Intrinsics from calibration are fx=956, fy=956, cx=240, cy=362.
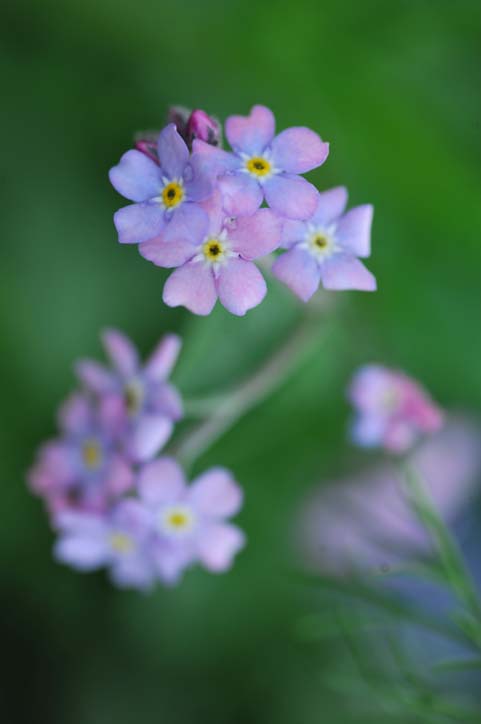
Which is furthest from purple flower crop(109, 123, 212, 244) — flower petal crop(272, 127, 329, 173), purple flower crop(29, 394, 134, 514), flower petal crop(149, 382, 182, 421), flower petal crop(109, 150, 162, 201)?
purple flower crop(29, 394, 134, 514)

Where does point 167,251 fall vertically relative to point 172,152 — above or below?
below

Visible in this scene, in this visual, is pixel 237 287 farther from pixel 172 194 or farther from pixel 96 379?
pixel 96 379

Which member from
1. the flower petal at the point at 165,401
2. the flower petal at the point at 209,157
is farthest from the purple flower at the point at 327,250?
the flower petal at the point at 165,401

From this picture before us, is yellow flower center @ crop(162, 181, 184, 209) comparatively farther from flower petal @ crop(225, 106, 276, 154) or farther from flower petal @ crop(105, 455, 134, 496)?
flower petal @ crop(105, 455, 134, 496)

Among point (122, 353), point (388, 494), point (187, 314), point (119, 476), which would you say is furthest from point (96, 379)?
point (388, 494)

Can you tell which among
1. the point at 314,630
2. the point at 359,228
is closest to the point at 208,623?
the point at 314,630

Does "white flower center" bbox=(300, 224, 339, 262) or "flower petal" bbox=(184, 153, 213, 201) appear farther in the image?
"white flower center" bbox=(300, 224, 339, 262)

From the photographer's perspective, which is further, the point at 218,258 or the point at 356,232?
the point at 356,232
